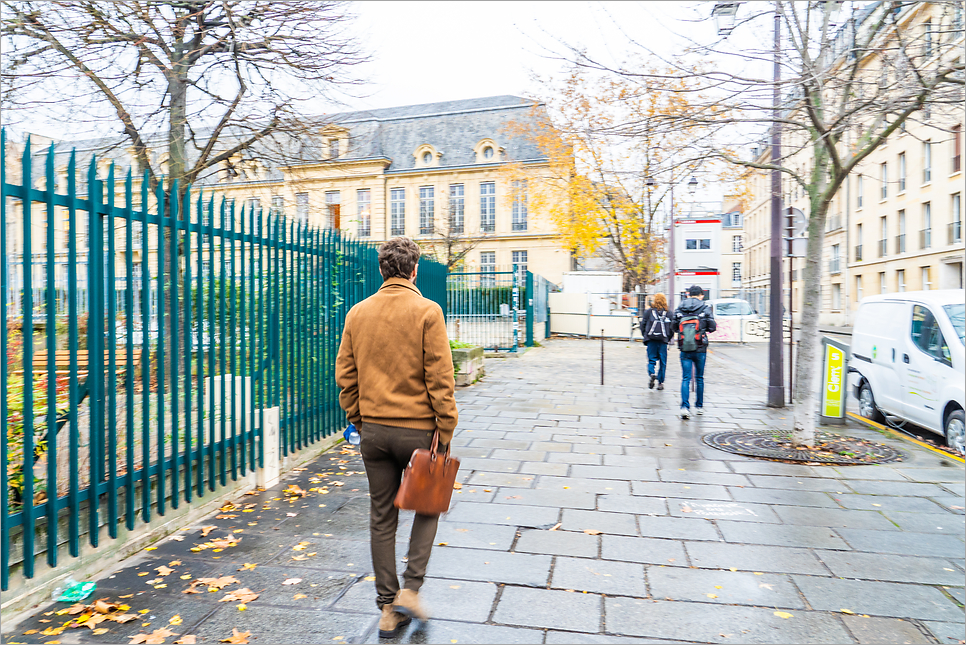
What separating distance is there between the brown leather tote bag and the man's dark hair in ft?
2.73

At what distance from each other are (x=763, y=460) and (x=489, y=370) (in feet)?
29.4

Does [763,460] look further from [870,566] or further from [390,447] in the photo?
[390,447]

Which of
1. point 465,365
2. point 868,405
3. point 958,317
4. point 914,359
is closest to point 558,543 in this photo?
point 958,317

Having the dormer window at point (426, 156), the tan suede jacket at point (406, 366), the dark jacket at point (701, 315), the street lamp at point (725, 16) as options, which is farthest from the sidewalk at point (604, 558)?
the dormer window at point (426, 156)

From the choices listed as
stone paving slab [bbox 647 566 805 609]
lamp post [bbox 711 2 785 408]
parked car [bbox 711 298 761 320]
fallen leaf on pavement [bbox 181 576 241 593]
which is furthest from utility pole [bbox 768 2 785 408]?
parked car [bbox 711 298 761 320]

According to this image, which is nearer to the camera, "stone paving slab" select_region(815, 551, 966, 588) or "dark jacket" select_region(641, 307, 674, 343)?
"stone paving slab" select_region(815, 551, 966, 588)

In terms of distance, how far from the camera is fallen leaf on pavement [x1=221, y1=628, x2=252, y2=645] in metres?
2.99

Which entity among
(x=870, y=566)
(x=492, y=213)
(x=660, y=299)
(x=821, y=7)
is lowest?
(x=870, y=566)

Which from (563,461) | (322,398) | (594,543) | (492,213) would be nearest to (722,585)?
(594,543)

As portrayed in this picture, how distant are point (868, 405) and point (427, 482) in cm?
828

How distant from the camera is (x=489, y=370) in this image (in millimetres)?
15102

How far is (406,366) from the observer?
3.17 meters

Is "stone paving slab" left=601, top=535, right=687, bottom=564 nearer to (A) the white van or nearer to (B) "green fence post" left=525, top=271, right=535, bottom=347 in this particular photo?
(A) the white van

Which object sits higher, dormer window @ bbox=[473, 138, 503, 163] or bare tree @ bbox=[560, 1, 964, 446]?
dormer window @ bbox=[473, 138, 503, 163]
